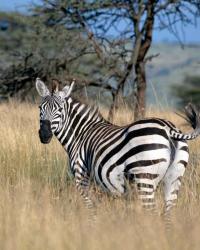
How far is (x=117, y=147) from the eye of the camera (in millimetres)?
6559

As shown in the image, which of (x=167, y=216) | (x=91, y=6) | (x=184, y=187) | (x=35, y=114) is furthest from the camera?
(x=91, y=6)

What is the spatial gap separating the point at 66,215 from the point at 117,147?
0.83m

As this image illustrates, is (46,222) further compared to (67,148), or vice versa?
(67,148)

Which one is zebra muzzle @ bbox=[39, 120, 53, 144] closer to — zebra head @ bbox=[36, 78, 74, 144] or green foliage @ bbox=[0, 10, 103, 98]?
zebra head @ bbox=[36, 78, 74, 144]

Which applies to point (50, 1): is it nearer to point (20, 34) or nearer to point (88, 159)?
point (88, 159)

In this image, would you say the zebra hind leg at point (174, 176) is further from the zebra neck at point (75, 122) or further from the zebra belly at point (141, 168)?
the zebra neck at point (75, 122)

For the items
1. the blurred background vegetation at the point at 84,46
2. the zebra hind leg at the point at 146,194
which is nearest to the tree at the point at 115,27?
the blurred background vegetation at the point at 84,46

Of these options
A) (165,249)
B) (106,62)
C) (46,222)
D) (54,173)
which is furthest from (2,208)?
(106,62)

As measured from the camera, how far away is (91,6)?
1741 centimetres

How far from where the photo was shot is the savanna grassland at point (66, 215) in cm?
501

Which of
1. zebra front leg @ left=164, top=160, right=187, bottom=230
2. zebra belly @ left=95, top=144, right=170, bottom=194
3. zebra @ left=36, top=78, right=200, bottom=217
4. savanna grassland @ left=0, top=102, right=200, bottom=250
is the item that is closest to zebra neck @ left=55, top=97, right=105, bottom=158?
zebra @ left=36, top=78, right=200, bottom=217

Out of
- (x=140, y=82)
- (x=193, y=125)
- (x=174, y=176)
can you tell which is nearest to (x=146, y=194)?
(x=174, y=176)

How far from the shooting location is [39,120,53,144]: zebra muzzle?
23.6ft

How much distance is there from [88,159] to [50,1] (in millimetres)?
11634
